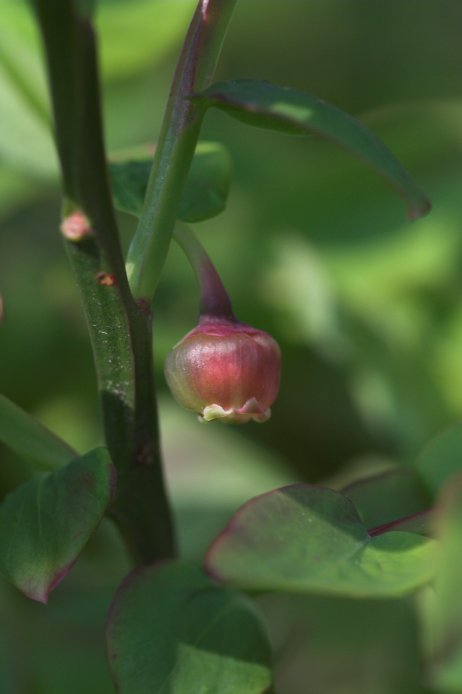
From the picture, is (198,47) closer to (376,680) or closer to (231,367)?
(231,367)

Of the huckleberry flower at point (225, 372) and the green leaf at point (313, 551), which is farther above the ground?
the huckleberry flower at point (225, 372)

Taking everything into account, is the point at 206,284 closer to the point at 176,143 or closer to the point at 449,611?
the point at 176,143

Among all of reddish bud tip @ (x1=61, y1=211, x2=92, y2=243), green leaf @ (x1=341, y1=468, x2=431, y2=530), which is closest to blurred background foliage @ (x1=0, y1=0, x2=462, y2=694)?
green leaf @ (x1=341, y1=468, x2=431, y2=530)

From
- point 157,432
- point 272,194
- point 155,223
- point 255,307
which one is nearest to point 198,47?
point 155,223

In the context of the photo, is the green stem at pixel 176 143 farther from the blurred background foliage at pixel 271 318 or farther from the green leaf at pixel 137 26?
the green leaf at pixel 137 26

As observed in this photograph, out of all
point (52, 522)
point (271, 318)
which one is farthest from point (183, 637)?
point (271, 318)

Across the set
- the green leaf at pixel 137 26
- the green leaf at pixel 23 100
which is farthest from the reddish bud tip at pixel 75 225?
the green leaf at pixel 137 26
